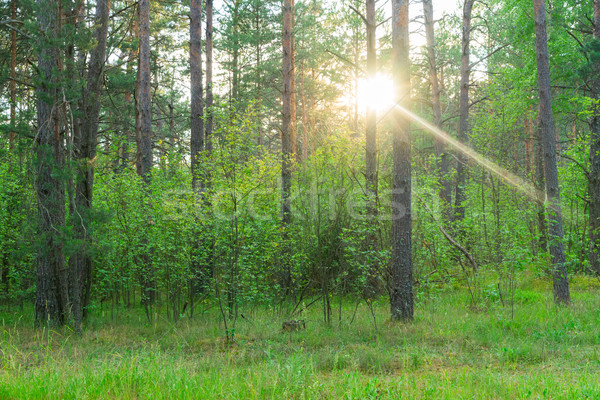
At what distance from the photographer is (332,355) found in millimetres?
5344

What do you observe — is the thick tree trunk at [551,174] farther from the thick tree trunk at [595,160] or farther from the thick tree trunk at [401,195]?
the thick tree trunk at [595,160]

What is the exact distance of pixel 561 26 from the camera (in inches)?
514

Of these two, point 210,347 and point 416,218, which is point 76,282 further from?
point 416,218

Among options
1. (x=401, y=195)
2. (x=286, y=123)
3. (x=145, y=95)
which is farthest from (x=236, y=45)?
(x=401, y=195)

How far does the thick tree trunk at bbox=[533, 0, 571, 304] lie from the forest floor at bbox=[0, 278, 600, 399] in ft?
1.73

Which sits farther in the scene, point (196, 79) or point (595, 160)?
point (196, 79)

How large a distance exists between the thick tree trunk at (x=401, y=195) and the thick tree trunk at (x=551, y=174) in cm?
315

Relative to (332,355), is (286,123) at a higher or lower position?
higher

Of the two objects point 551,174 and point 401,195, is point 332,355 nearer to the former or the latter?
point 401,195

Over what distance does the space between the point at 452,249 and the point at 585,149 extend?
5.32 meters

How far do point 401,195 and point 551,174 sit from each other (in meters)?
3.64

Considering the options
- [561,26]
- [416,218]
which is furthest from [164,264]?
[561,26]

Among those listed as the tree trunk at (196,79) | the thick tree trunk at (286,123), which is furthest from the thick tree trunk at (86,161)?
the thick tree trunk at (286,123)

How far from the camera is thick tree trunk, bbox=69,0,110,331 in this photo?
739cm
